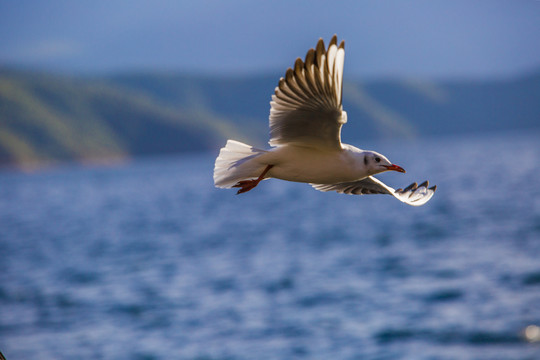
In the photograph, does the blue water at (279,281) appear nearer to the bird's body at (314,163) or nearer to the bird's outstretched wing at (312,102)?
the bird's body at (314,163)

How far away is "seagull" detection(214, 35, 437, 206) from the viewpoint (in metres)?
6.32

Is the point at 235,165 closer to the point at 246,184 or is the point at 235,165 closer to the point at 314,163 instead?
the point at 246,184

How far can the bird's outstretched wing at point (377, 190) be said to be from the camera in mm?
8531

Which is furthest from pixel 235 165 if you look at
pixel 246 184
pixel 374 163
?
pixel 374 163

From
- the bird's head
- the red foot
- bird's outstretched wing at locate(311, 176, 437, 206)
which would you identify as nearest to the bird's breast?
the bird's head

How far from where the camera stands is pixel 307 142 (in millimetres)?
6996

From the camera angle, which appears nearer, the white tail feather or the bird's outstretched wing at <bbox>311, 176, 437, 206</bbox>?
the white tail feather

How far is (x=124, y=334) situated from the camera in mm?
52938

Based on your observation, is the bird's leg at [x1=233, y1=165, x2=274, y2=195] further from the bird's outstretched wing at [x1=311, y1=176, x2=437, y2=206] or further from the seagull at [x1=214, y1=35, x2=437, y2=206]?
the bird's outstretched wing at [x1=311, y1=176, x2=437, y2=206]

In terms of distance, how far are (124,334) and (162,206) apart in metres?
89.4

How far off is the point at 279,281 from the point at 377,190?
58.8 metres

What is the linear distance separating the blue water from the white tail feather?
119 feet

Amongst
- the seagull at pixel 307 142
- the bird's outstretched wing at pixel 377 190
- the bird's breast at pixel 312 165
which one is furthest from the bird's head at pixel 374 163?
the bird's outstretched wing at pixel 377 190

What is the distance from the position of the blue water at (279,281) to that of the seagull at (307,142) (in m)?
36.3
